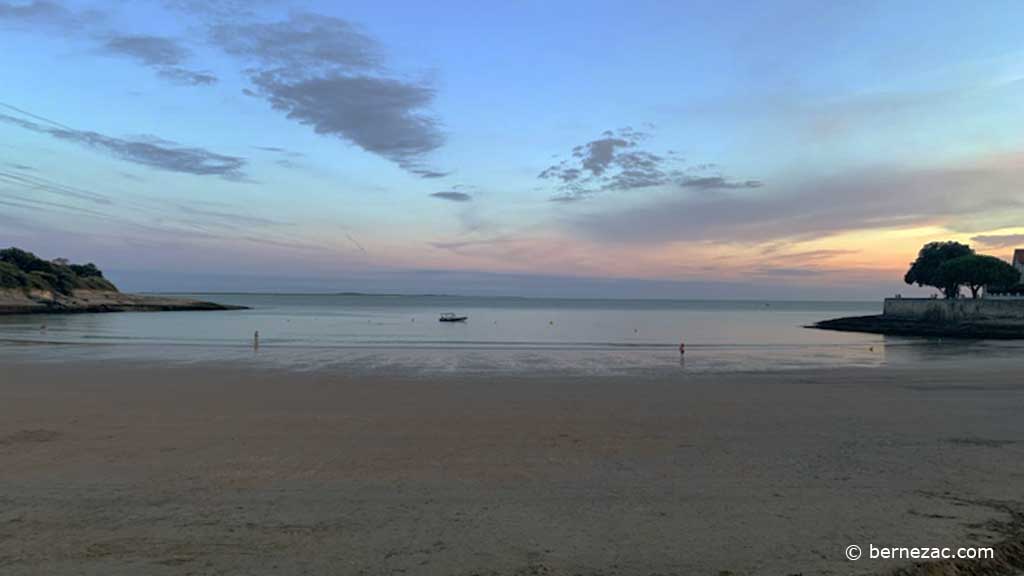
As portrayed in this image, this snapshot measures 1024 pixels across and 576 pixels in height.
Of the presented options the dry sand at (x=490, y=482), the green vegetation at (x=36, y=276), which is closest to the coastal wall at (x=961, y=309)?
the dry sand at (x=490, y=482)

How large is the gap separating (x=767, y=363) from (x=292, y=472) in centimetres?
2623

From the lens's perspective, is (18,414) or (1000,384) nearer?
(18,414)

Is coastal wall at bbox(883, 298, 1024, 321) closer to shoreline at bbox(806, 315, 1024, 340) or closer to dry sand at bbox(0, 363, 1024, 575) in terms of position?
shoreline at bbox(806, 315, 1024, 340)

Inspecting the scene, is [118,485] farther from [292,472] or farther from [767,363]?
[767,363]

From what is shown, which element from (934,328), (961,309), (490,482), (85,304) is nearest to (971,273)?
(961,309)

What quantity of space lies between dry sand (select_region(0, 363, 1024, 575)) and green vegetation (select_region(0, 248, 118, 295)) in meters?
92.5

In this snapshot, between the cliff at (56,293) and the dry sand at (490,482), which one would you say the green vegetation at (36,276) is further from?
the dry sand at (490,482)

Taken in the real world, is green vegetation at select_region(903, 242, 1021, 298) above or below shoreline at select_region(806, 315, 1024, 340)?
above

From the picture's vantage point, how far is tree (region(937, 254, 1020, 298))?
223 feet

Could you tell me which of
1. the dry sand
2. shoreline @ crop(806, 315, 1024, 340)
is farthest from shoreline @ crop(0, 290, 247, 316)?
shoreline @ crop(806, 315, 1024, 340)

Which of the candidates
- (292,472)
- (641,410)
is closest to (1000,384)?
(641,410)

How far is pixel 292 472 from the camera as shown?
29.2ft

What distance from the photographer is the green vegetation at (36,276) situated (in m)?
87.8

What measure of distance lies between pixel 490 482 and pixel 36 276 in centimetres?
11382
